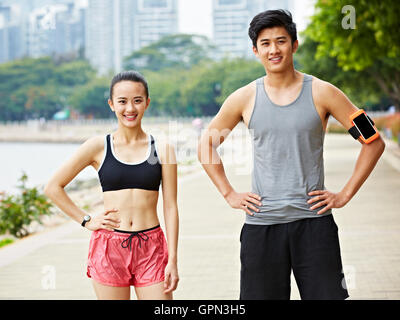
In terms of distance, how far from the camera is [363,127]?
3125mm

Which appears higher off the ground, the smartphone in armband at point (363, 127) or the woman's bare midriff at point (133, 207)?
the smartphone in armband at point (363, 127)

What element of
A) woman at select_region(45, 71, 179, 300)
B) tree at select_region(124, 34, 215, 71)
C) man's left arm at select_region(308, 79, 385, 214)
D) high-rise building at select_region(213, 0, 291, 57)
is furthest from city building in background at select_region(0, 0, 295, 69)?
woman at select_region(45, 71, 179, 300)

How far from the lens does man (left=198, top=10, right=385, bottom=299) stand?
3.01 m

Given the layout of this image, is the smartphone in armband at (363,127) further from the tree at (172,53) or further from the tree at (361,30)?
the tree at (172,53)

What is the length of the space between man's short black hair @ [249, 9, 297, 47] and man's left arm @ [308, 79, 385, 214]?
266mm

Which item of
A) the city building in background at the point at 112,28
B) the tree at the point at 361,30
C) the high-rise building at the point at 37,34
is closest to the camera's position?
→ the tree at the point at 361,30

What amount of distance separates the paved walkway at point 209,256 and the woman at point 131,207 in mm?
2776

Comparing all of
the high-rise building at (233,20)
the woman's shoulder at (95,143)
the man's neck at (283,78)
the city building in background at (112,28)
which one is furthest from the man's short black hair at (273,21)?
the high-rise building at (233,20)

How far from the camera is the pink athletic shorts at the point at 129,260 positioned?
121 inches

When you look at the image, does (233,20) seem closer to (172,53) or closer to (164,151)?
(172,53)

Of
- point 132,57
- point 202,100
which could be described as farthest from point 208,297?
point 132,57

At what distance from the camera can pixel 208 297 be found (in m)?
5.83

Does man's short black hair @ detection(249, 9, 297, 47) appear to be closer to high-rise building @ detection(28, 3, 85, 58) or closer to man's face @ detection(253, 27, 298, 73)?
man's face @ detection(253, 27, 298, 73)

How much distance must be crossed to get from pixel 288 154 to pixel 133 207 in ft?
2.37
